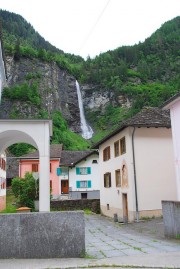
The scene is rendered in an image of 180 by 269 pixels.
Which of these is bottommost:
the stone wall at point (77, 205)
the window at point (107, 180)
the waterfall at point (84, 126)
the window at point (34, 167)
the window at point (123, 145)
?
the stone wall at point (77, 205)

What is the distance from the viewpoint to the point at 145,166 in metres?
18.6

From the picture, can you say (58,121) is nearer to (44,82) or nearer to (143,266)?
(44,82)

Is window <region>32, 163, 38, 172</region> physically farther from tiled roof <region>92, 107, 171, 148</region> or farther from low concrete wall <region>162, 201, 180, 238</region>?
low concrete wall <region>162, 201, 180, 238</region>

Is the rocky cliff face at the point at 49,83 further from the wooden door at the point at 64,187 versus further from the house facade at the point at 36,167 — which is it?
the wooden door at the point at 64,187

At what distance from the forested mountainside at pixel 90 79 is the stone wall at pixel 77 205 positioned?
34317mm

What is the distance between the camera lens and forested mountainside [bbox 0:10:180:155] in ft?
225

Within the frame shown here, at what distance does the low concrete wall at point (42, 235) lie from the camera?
700 centimetres

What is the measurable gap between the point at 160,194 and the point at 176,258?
11746 mm

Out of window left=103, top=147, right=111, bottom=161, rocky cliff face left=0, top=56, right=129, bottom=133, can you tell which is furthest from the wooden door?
rocky cliff face left=0, top=56, right=129, bottom=133

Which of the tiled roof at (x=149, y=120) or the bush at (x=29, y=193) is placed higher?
the tiled roof at (x=149, y=120)

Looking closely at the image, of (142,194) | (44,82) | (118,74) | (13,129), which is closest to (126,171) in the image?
(142,194)

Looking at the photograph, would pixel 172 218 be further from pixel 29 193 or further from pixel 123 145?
pixel 29 193

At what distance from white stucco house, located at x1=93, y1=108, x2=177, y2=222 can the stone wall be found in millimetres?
8760

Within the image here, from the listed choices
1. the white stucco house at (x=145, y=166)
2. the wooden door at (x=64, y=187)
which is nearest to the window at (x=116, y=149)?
the white stucco house at (x=145, y=166)
